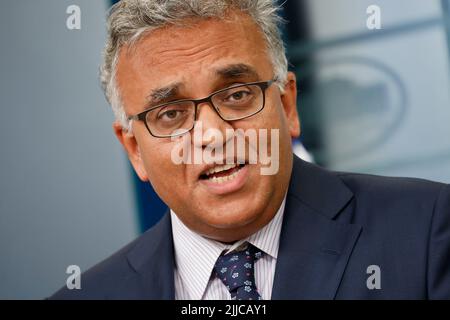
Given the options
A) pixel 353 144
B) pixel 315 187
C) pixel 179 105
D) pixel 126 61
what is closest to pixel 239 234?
pixel 315 187

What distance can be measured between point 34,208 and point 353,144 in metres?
1.25

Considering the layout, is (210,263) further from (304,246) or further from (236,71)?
(236,71)

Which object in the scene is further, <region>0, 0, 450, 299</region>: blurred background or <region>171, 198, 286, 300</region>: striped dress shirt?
<region>0, 0, 450, 299</region>: blurred background

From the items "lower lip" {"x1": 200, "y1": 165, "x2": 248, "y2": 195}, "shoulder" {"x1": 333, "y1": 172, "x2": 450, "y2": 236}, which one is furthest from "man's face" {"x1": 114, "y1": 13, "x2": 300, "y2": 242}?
"shoulder" {"x1": 333, "y1": 172, "x2": 450, "y2": 236}

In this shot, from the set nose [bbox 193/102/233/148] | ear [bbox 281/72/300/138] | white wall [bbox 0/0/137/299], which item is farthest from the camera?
white wall [bbox 0/0/137/299]

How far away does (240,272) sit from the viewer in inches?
72.4

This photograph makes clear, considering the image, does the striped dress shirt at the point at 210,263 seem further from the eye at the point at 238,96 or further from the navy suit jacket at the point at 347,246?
the eye at the point at 238,96

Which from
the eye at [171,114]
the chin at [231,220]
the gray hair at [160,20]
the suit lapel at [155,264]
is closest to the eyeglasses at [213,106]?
the eye at [171,114]

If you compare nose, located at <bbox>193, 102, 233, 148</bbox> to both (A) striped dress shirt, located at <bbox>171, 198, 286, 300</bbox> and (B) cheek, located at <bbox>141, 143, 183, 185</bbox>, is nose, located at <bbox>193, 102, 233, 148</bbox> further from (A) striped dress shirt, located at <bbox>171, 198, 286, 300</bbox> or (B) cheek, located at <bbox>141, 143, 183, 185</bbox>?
(A) striped dress shirt, located at <bbox>171, 198, 286, 300</bbox>

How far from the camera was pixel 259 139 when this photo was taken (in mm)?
1782

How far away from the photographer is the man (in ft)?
5.74

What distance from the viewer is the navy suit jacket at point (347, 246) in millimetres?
1731

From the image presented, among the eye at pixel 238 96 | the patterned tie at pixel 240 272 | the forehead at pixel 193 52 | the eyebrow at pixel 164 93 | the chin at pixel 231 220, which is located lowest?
the patterned tie at pixel 240 272

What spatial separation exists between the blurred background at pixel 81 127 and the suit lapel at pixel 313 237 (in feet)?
2.22
